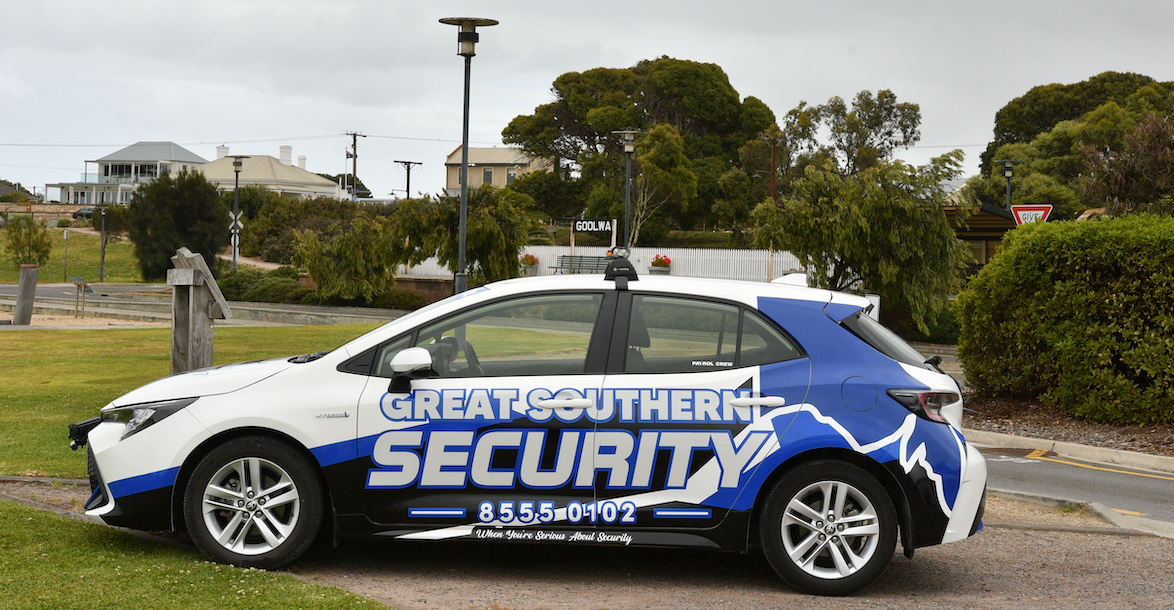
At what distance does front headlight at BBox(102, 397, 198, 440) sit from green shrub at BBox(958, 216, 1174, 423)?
10140 millimetres

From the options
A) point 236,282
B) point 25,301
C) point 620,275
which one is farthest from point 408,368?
point 236,282

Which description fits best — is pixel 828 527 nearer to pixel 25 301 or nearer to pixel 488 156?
pixel 25 301

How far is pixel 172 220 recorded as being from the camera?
54.5m

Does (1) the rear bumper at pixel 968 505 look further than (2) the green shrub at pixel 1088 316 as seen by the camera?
No

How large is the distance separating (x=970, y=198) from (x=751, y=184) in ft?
128

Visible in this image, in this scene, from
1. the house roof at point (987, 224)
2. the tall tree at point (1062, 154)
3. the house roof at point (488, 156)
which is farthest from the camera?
the house roof at point (488, 156)

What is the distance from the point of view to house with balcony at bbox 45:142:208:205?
12419 centimetres

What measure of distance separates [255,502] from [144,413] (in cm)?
77

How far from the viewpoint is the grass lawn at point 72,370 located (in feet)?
28.1

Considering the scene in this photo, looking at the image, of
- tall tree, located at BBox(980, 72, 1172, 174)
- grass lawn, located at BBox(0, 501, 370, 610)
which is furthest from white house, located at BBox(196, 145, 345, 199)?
grass lawn, located at BBox(0, 501, 370, 610)

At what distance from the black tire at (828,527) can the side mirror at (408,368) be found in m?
1.88

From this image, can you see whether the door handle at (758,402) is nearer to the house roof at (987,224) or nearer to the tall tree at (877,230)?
the tall tree at (877,230)

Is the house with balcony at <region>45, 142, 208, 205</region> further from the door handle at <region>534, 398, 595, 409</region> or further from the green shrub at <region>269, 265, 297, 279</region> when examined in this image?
the door handle at <region>534, 398, 595, 409</region>

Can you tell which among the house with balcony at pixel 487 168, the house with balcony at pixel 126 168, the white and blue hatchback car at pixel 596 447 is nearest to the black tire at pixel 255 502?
the white and blue hatchback car at pixel 596 447
